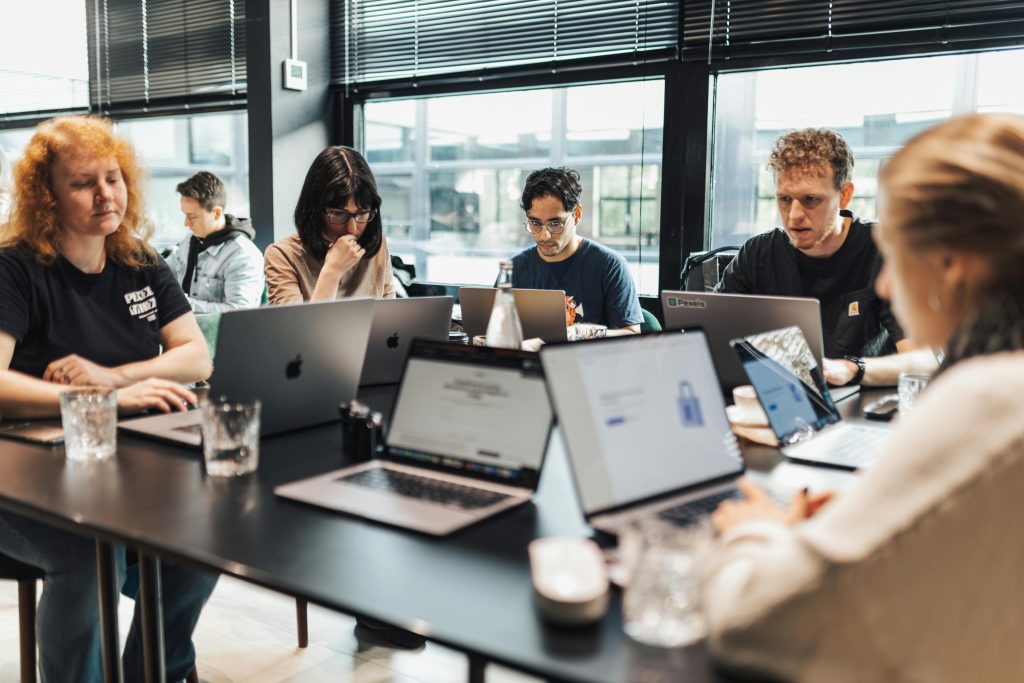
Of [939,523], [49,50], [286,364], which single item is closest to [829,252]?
[286,364]

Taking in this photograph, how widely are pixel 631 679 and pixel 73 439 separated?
1137 millimetres

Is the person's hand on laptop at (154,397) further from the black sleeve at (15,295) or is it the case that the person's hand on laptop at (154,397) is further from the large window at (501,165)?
the large window at (501,165)

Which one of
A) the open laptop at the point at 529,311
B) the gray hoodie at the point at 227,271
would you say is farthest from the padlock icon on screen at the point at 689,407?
the gray hoodie at the point at 227,271

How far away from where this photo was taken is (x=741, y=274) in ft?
8.87

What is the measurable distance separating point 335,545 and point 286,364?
23.4 inches

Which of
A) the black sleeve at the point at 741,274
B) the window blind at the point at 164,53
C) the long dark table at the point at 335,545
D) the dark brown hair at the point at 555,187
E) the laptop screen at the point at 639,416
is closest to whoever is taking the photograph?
the long dark table at the point at 335,545

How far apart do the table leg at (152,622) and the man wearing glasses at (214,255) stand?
3.05 meters

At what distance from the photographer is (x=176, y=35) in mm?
4984

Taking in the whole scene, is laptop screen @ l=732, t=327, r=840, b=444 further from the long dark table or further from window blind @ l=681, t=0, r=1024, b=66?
window blind @ l=681, t=0, r=1024, b=66

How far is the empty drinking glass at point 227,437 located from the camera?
1382mm

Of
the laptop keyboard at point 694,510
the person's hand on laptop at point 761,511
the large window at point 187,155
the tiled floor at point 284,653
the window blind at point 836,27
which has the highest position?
the window blind at point 836,27

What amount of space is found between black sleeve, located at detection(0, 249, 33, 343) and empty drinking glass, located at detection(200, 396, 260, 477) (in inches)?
28.6

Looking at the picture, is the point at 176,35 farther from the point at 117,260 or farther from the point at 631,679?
the point at 631,679

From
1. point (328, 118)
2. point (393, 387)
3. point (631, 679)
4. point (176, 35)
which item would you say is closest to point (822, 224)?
point (393, 387)
